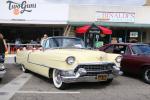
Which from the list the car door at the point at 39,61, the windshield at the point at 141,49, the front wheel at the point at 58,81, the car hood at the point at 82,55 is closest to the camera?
the car hood at the point at 82,55

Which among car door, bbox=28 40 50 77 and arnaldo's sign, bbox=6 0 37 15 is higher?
arnaldo's sign, bbox=6 0 37 15

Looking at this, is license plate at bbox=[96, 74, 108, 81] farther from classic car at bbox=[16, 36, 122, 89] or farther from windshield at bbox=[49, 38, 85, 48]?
windshield at bbox=[49, 38, 85, 48]

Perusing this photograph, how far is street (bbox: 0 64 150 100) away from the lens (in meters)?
8.52

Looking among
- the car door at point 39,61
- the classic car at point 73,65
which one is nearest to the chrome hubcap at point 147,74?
the classic car at point 73,65

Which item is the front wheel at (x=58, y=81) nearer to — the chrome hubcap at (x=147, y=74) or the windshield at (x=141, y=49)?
the chrome hubcap at (x=147, y=74)

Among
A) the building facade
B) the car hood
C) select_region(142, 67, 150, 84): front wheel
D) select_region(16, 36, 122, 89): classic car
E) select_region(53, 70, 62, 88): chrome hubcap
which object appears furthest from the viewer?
the building facade

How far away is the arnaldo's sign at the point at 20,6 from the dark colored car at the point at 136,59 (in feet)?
43.2

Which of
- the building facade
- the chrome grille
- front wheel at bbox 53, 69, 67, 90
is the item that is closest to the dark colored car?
the chrome grille

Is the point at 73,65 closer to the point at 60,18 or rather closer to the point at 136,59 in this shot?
the point at 136,59

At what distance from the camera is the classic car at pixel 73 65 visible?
30.1 feet

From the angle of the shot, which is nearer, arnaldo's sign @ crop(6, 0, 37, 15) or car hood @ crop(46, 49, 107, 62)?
car hood @ crop(46, 49, 107, 62)

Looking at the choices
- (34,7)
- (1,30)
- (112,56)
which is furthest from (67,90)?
(1,30)

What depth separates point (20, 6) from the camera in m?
24.8

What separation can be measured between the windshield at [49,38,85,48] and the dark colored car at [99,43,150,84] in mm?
1829
